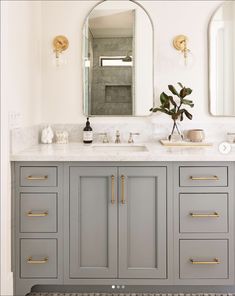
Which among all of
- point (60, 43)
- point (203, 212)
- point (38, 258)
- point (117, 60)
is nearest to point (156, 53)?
point (117, 60)

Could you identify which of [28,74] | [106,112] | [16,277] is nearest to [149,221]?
[16,277]

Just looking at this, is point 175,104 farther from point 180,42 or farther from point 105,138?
point 105,138

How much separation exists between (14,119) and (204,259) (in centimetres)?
149

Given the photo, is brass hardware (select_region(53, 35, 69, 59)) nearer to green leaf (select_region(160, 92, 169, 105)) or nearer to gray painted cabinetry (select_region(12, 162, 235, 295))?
green leaf (select_region(160, 92, 169, 105))

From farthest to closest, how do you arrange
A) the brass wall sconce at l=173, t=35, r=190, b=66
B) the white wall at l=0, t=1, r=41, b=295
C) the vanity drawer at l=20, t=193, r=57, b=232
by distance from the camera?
the brass wall sconce at l=173, t=35, r=190, b=66 → the vanity drawer at l=20, t=193, r=57, b=232 → the white wall at l=0, t=1, r=41, b=295

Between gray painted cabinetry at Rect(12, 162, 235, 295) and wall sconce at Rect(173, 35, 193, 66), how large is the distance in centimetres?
112

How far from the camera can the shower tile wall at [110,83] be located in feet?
10.6

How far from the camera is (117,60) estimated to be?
3.24m

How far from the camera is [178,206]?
8.12 ft

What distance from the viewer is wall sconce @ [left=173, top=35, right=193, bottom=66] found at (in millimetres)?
3217

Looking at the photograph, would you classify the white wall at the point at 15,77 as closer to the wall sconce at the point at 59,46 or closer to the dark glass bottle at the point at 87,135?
the wall sconce at the point at 59,46

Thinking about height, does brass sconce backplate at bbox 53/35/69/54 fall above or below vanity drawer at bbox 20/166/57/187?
above

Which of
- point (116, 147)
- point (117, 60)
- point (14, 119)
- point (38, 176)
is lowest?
point (38, 176)

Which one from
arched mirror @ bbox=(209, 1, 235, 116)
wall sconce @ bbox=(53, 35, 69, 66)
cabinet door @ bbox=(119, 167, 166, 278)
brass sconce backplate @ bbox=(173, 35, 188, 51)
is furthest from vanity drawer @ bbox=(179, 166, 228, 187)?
wall sconce @ bbox=(53, 35, 69, 66)
